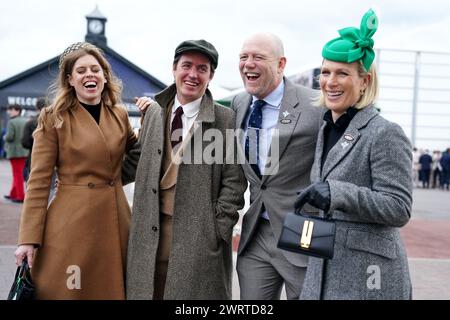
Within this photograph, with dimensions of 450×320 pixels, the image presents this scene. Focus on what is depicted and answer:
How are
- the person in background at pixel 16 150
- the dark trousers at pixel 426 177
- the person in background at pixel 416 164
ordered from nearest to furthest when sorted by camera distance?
the person in background at pixel 16 150, the person in background at pixel 416 164, the dark trousers at pixel 426 177

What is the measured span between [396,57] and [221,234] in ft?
63.3

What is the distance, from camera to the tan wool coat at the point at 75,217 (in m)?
3.24

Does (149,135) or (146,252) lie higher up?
(149,135)

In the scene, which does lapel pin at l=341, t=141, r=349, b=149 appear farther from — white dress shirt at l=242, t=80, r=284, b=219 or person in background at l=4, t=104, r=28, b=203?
person in background at l=4, t=104, r=28, b=203

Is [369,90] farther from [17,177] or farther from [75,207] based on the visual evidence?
[17,177]

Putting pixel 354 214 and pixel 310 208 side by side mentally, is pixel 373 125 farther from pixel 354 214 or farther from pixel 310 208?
pixel 310 208

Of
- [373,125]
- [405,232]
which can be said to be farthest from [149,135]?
[405,232]

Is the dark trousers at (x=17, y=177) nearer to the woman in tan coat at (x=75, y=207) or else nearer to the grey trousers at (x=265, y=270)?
the woman in tan coat at (x=75, y=207)

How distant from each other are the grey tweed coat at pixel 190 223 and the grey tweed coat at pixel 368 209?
0.74m

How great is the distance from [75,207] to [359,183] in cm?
166

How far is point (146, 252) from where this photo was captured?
3.23m

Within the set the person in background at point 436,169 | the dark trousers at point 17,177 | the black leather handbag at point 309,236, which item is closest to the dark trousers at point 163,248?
the black leather handbag at point 309,236
